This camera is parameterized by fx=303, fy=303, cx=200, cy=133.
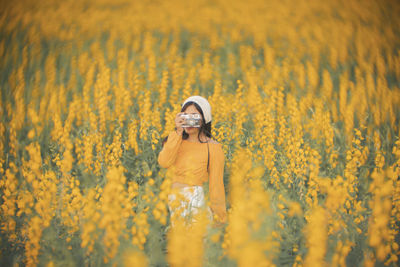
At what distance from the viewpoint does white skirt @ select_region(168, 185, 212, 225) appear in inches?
67.5

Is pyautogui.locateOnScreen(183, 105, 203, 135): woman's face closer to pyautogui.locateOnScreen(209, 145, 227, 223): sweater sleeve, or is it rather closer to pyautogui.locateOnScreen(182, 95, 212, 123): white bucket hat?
pyautogui.locateOnScreen(182, 95, 212, 123): white bucket hat

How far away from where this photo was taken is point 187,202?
1.79 metres

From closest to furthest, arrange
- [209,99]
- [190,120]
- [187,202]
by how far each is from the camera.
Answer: [187,202], [190,120], [209,99]

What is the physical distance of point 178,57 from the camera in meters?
4.88

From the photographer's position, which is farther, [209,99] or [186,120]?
[209,99]

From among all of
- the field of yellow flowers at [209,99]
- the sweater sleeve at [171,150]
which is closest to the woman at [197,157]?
the sweater sleeve at [171,150]

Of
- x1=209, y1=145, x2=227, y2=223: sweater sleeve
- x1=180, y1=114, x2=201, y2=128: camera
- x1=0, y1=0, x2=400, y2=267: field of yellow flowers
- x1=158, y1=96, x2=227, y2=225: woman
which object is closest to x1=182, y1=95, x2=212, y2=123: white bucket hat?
x1=158, y1=96, x2=227, y2=225: woman

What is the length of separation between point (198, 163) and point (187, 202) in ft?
2.13

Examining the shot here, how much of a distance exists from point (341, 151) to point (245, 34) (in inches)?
111

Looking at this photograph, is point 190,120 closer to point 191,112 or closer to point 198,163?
point 191,112

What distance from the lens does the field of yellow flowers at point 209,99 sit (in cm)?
223

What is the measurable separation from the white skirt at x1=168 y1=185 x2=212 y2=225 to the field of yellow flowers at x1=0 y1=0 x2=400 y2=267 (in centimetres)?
11

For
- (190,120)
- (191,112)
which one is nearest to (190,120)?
(190,120)

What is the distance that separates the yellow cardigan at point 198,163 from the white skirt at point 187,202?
0.10 meters
